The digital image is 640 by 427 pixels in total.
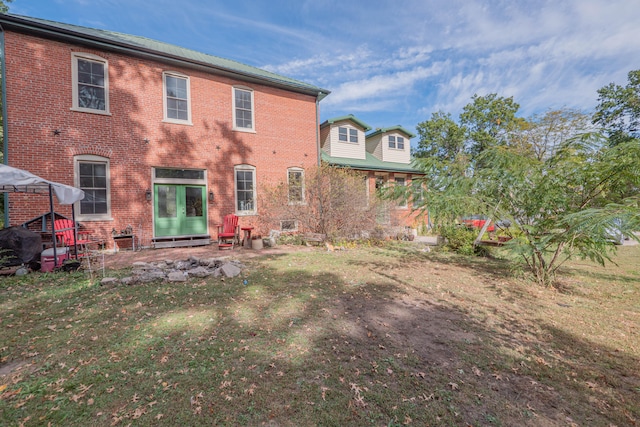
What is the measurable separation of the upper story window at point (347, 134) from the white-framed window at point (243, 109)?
5871 millimetres

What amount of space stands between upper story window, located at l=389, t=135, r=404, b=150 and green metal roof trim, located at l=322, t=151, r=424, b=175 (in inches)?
47.1

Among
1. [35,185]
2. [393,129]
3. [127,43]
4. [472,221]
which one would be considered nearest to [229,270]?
[35,185]

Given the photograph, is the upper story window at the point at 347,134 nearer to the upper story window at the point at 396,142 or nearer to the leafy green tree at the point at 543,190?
the upper story window at the point at 396,142

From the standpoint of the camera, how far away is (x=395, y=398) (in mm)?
2482

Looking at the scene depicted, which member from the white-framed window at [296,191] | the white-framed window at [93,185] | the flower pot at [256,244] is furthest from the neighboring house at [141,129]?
the flower pot at [256,244]

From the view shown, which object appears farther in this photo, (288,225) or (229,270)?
(288,225)

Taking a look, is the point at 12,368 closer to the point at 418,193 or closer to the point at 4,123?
the point at 418,193

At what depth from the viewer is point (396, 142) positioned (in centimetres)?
1862

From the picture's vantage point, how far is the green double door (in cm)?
1054

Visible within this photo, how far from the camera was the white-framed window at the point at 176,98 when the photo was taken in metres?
10.7

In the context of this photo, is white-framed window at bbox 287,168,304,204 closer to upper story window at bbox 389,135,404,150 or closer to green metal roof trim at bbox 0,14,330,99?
green metal roof trim at bbox 0,14,330,99

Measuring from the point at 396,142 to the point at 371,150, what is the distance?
1.74 m

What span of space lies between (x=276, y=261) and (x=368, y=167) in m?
9.79

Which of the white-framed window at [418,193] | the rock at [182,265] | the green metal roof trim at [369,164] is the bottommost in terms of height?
the rock at [182,265]
